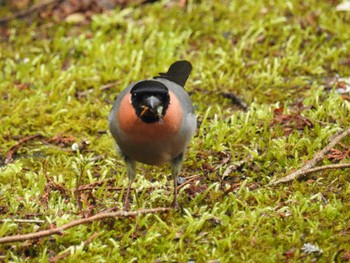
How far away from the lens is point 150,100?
14.0 feet

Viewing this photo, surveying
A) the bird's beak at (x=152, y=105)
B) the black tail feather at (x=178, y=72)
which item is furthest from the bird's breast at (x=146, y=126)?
the black tail feather at (x=178, y=72)

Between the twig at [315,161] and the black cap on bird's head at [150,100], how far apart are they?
130 centimetres

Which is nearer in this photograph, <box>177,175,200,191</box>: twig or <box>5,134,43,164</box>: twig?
<box>177,175,200,191</box>: twig

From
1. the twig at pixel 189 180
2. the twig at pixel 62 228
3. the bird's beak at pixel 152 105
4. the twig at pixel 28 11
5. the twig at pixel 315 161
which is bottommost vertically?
the twig at pixel 189 180

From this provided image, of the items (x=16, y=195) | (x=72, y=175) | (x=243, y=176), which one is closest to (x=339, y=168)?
(x=243, y=176)

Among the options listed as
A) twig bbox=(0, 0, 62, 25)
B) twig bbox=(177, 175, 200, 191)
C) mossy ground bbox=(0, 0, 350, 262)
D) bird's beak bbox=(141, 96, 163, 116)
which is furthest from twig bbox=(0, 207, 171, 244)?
twig bbox=(0, 0, 62, 25)

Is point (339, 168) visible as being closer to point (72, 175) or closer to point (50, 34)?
point (72, 175)

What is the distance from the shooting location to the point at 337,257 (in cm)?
412

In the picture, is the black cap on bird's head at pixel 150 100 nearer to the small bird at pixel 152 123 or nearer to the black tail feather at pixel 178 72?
the small bird at pixel 152 123

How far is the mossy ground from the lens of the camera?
440 centimetres

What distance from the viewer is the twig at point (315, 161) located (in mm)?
5113

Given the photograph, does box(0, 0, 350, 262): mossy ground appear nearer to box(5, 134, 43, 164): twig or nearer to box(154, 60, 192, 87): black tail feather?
box(5, 134, 43, 164): twig

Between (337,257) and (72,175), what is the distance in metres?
2.44

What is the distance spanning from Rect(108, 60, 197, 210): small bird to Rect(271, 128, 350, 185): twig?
904 millimetres
